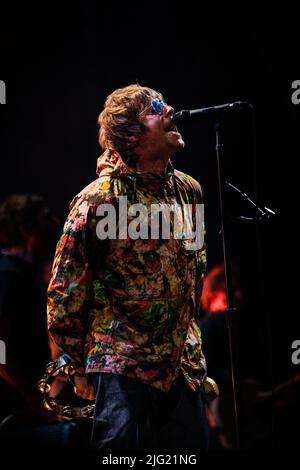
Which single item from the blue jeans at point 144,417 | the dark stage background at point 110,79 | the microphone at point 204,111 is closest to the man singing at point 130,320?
the blue jeans at point 144,417

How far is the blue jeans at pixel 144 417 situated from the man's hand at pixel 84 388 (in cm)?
10

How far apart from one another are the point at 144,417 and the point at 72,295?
0.51m

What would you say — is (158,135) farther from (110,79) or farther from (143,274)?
(110,79)

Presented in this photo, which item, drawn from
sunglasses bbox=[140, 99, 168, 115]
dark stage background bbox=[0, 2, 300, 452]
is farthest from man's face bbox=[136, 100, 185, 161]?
dark stage background bbox=[0, 2, 300, 452]

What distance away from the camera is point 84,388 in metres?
2.74

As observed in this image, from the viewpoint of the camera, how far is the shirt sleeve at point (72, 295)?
2.70m

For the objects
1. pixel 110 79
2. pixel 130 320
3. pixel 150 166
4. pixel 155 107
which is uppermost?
pixel 110 79

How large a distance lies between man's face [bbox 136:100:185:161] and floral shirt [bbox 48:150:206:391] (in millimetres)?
192

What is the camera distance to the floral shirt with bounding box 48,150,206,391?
8.68ft

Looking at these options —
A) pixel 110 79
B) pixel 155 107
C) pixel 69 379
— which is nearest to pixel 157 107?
pixel 155 107

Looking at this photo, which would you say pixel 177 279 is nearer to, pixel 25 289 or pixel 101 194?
pixel 101 194

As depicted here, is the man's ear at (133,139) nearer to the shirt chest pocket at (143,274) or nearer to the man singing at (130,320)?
the man singing at (130,320)

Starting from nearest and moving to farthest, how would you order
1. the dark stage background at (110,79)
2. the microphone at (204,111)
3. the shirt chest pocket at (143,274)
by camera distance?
the shirt chest pocket at (143,274)
the microphone at (204,111)
the dark stage background at (110,79)
